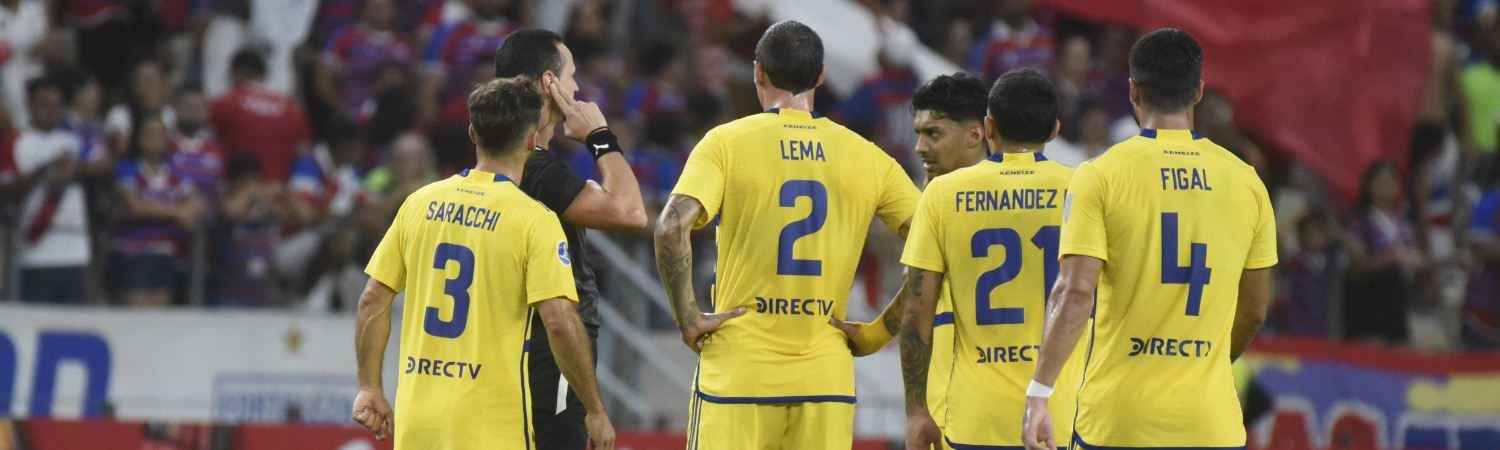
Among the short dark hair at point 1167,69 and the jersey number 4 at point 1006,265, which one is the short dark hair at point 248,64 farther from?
the short dark hair at point 1167,69

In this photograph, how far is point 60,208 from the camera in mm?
12898

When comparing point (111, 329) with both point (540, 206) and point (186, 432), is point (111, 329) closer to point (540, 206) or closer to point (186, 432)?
point (186, 432)

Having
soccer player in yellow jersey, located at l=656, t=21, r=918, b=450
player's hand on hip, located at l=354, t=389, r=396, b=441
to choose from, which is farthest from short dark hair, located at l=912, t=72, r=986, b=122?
player's hand on hip, located at l=354, t=389, r=396, b=441

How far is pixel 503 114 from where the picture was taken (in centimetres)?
720

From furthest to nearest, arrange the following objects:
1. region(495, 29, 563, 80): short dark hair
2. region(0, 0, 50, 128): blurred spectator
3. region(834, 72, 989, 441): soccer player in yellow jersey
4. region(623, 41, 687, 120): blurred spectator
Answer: region(623, 41, 687, 120): blurred spectator, region(0, 0, 50, 128): blurred spectator, region(834, 72, 989, 441): soccer player in yellow jersey, region(495, 29, 563, 80): short dark hair

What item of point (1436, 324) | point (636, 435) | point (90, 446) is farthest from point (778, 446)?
point (1436, 324)

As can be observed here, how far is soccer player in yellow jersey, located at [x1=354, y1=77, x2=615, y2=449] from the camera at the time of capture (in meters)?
7.11

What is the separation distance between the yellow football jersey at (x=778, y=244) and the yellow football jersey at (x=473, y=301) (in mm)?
877

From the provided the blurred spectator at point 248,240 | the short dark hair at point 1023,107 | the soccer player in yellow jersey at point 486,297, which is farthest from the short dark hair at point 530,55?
the blurred spectator at point 248,240

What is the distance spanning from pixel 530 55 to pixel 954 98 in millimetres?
1833

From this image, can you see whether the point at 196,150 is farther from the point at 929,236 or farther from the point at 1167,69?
the point at 1167,69

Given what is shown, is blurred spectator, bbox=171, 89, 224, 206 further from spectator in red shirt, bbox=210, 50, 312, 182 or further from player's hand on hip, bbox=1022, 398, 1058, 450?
player's hand on hip, bbox=1022, 398, 1058, 450

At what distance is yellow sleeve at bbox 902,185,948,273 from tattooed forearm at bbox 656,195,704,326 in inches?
34.3

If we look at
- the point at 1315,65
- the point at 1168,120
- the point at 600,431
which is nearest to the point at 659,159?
the point at 1315,65
